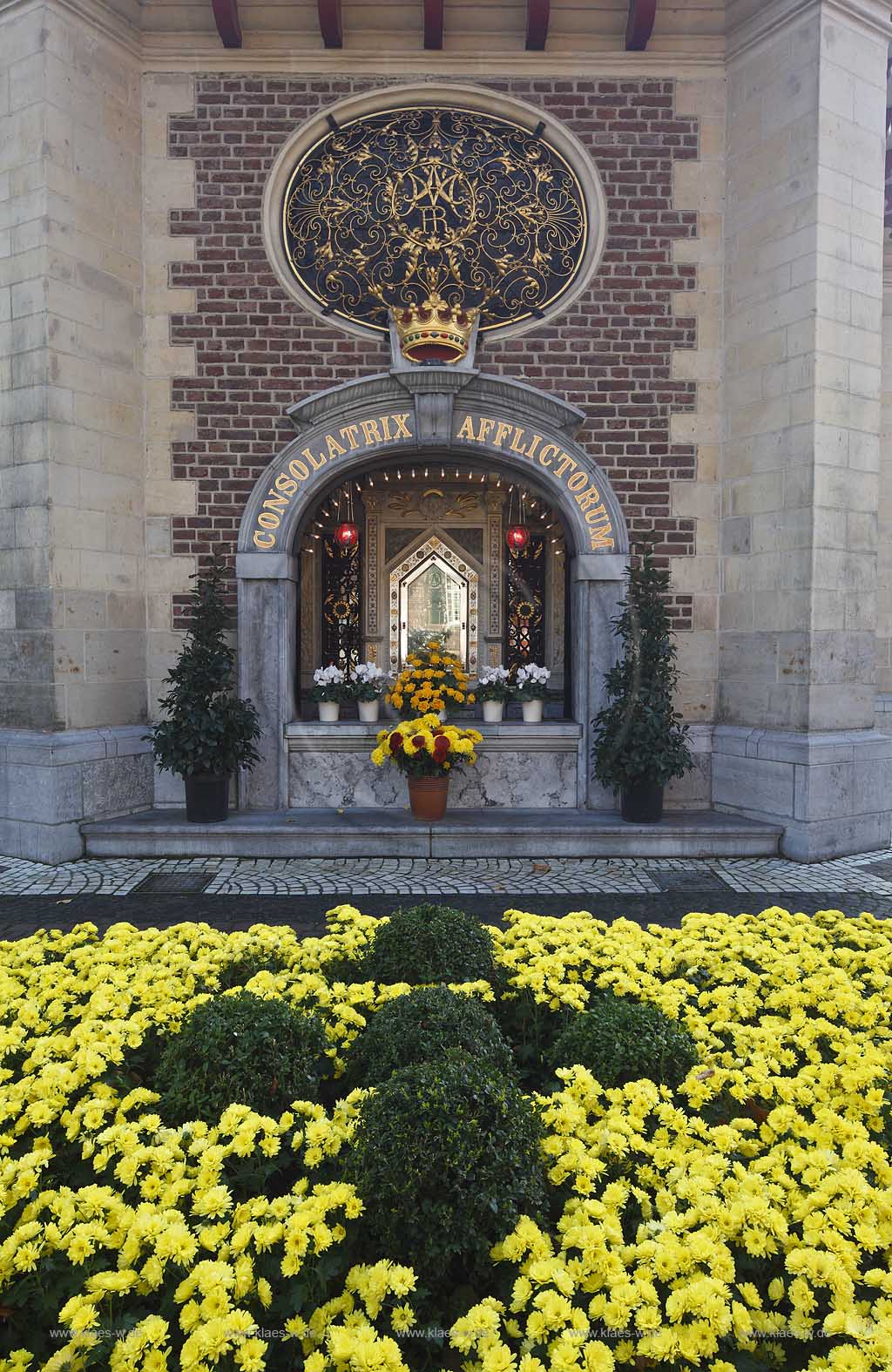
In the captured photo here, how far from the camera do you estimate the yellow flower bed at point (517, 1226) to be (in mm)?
1724

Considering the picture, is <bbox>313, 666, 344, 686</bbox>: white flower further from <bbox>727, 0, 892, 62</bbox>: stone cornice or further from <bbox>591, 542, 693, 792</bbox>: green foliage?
<bbox>727, 0, 892, 62</bbox>: stone cornice

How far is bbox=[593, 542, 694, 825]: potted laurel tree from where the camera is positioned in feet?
23.8

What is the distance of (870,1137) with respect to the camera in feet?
8.00

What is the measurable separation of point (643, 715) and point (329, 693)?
2939 mm

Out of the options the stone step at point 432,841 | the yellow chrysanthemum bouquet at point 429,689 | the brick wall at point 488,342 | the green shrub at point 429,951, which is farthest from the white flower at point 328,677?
the green shrub at point 429,951

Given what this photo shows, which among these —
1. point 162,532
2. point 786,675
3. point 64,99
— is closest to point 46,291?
point 64,99

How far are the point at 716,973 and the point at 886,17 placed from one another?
829 cm

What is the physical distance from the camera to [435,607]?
1138 centimetres

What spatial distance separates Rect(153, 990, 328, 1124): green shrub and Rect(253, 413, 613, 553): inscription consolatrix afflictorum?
589 cm

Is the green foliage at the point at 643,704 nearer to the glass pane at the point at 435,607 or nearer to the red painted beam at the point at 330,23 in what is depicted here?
the glass pane at the point at 435,607

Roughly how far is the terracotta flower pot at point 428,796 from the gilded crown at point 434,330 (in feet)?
12.3

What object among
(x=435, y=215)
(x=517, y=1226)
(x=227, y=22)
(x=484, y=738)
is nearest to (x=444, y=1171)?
(x=517, y=1226)

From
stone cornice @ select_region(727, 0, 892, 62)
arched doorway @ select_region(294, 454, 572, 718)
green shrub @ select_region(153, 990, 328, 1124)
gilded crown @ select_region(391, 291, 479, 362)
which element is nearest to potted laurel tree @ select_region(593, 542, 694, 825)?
gilded crown @ select_region(391, 291, 479, 362)

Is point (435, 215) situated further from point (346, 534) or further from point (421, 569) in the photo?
point (421, 569)
